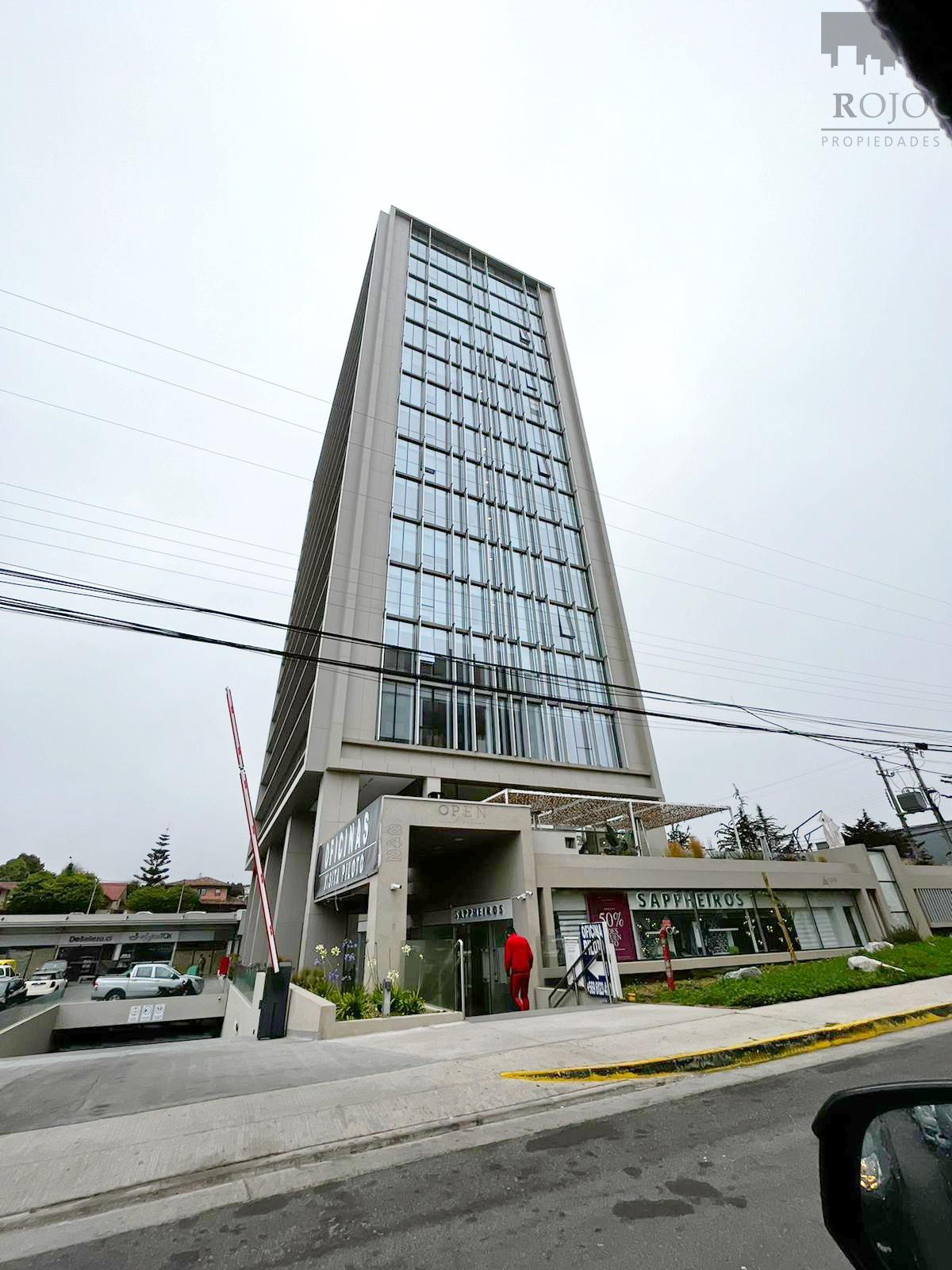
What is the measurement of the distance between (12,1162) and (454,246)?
56837mm

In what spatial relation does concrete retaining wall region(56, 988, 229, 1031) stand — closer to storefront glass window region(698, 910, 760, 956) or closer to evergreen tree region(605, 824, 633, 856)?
evergreen tree region(605, 824, 633, 856)

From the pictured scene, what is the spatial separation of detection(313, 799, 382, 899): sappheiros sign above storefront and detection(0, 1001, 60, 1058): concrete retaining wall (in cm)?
1001

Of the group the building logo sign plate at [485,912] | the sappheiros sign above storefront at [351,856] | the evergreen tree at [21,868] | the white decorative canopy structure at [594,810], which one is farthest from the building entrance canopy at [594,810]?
the evergreen tree at [21,868]

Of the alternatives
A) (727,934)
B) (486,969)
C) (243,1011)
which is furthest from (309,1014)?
(727,934)

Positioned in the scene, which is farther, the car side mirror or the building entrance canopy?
the building entrance canopy

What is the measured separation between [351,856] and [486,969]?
5533 mm

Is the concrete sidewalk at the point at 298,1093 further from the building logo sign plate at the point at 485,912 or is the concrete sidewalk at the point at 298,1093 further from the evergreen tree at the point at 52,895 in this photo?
the evergreen tree at the point at 52,895

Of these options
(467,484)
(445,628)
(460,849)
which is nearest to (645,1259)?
(460,849)

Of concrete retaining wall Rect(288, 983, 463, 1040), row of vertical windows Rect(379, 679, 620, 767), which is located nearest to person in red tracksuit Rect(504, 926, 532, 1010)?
concrete retaining wall Rect(288, 983, 463, 1040)

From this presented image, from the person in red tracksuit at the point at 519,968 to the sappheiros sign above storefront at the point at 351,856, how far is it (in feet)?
13.1

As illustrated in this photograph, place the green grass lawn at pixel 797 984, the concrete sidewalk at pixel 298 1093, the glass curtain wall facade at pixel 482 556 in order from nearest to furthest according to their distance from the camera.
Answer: the concrete sidewalk at pixel 298 1093 → the green grass lawn at pixel 797 984 → the glass curtain wall facade at pixel 482 556

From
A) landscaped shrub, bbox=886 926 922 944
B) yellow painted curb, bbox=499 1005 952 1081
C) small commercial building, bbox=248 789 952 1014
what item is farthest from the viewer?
landscaped shrub, bbox=886 926 922 944

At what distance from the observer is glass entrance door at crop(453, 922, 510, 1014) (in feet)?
54.4

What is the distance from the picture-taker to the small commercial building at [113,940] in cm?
4900
